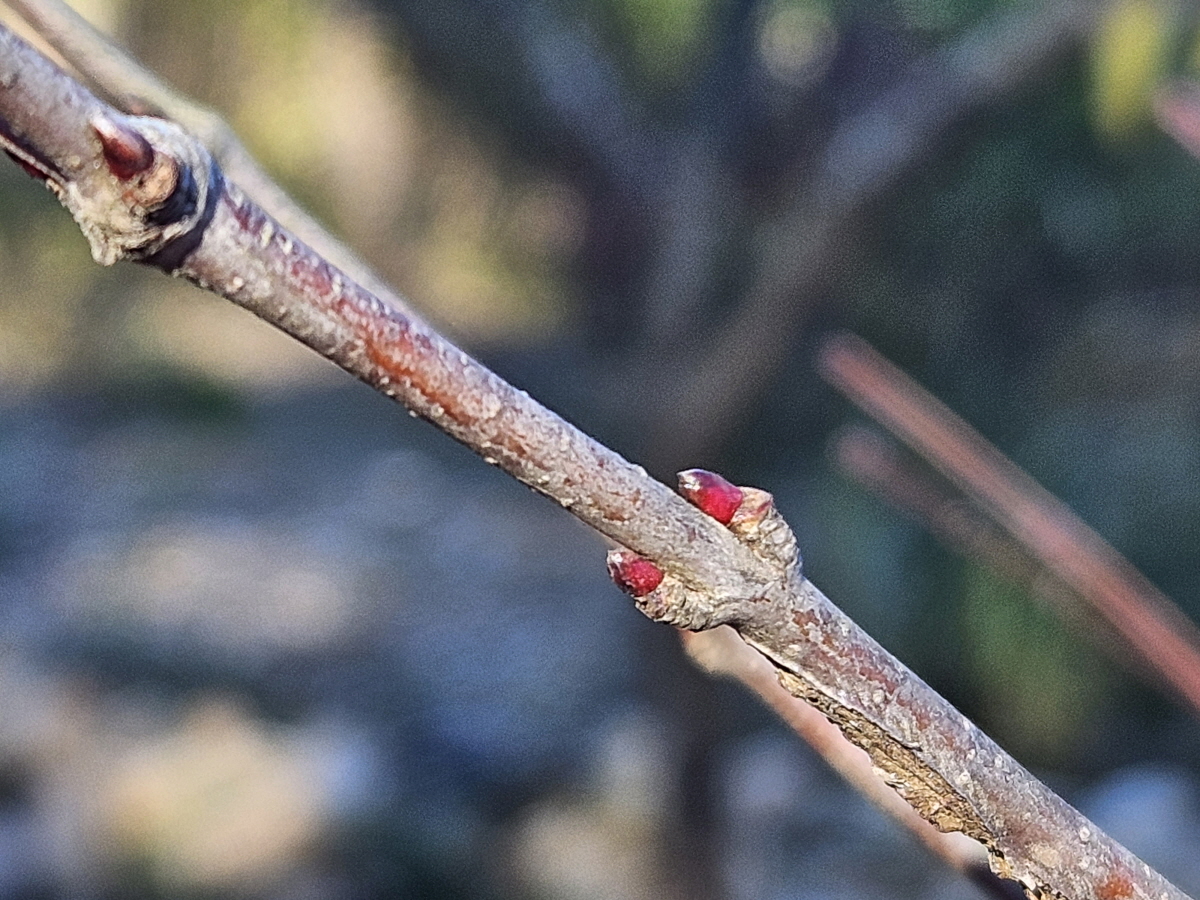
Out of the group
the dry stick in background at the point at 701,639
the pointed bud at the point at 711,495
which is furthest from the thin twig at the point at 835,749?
the pointed bud at the point at 711,495

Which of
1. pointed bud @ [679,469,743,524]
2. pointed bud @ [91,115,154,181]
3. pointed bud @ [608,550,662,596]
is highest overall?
pointed bud @ [91,115,154,181]

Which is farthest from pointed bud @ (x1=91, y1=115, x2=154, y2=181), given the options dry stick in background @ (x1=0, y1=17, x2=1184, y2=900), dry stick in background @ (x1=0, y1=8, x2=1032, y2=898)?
dry stick in background @ (x1=0, y1=8, x2=1032, y2=898)

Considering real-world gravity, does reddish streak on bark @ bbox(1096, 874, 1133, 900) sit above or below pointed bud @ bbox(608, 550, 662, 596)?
below

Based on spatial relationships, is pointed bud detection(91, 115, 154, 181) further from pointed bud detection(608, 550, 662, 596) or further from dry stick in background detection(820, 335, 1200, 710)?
dry stick in background detection(820, 335, 1200, 710)

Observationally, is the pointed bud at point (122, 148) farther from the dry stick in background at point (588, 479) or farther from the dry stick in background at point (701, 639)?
the dry stick in background at point (701, 639)

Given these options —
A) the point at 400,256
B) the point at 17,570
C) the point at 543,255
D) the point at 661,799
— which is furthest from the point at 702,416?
the point at 17,570

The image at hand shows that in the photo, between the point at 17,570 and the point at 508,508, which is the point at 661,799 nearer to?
the point at 508,508

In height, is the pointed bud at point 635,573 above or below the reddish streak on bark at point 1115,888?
above

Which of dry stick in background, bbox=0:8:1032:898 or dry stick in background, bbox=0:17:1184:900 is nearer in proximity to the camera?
dry stick in background, bbox=0:17:1184:900
